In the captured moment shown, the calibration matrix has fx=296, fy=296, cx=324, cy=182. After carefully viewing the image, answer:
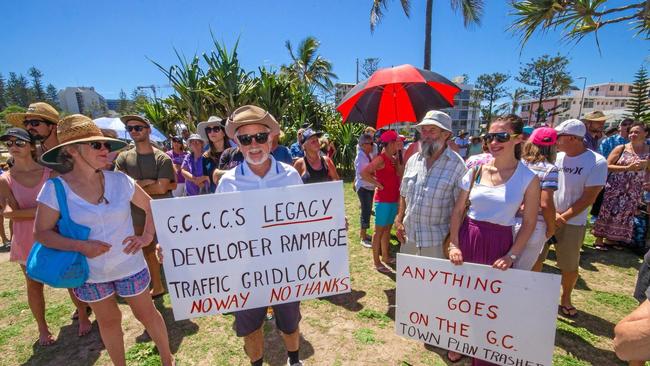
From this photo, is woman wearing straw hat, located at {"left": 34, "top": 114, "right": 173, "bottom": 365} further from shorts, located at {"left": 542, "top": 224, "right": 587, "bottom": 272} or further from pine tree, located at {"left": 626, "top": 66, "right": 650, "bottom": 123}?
pine tree, located at {"left": 626, "top": 66, "right": 650, "bottom": 123}

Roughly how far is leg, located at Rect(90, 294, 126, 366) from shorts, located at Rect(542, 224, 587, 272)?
391 centimetres

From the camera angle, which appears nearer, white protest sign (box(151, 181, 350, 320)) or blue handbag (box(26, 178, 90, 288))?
blue handbag (box(26, 178, 90, 288))

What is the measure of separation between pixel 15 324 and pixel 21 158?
84.0 inches

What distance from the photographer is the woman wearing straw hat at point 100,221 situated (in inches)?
74.5

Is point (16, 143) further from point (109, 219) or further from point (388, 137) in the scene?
point (388, 137)

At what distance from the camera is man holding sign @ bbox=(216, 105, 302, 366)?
2074mm

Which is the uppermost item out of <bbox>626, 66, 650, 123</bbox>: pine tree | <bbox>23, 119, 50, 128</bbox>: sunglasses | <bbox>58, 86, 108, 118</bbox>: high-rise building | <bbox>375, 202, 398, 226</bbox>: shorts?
<bbox>58, 86, 108, 118</bbox>: high-rise building

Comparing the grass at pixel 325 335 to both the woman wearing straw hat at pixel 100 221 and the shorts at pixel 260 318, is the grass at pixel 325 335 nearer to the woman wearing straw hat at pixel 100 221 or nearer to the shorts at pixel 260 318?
the shorts at pixel 260 318

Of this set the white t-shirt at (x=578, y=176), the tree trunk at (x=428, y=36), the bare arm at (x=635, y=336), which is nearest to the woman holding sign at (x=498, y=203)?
the bare arm at (x=635, y=336)

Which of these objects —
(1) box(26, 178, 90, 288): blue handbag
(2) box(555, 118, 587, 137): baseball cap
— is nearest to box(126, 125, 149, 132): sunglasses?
(1) box(26, 178, 90, 288): blue handbag

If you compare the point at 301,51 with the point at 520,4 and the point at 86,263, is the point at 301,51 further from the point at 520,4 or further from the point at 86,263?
the point at 86,263

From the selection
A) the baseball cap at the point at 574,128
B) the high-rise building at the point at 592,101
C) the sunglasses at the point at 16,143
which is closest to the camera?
the sunglasses at the point at 16,143

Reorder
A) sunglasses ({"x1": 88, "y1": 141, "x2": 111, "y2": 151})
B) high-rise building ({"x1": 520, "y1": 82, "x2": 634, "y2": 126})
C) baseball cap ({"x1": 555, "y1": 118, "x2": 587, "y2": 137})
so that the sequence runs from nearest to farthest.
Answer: sunglasses ({"x1": 88, "y1": 141, "x2": 111, "y2": 151}) < baseball cap ({"x1": 555, "y1": 118, "x2": 587, "y2": 137}) < high-rise building ({"x1": 520, "y1": 82, "x2": 634, "y2": 126})

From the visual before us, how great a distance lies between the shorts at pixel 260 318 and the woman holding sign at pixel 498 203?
1236 millimetres
